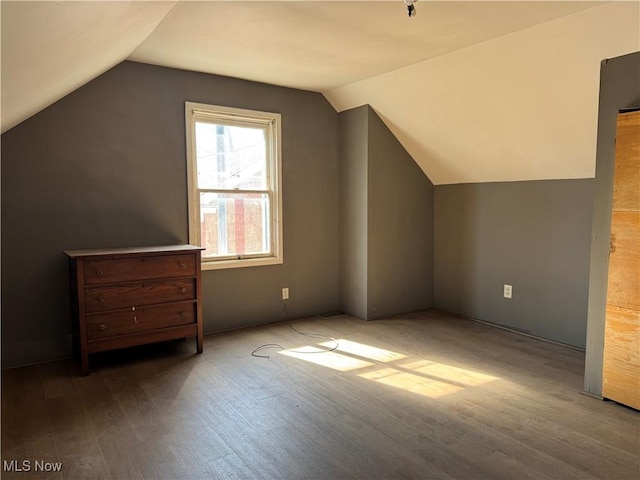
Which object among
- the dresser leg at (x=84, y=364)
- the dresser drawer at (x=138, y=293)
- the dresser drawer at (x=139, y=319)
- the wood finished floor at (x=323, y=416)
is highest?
the dresser drawer at (x=138, y=293)

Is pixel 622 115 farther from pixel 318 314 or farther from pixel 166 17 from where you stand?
pixel 318 314

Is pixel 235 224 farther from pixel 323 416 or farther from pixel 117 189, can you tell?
pixel 323 416

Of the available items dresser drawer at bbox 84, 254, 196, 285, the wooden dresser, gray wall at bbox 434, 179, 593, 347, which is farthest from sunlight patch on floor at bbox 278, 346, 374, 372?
gray wall at bbox 434, 179, 593, 347

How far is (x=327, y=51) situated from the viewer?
310cm

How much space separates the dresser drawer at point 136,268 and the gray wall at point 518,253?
2.64 metres

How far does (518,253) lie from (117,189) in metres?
3.42

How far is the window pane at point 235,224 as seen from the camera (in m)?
3.82

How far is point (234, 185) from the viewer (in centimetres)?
393

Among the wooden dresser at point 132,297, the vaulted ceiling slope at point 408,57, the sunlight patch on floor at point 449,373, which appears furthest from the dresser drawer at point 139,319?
the sunlight patch on floor at point 449,373

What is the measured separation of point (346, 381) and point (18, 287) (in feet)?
7.78

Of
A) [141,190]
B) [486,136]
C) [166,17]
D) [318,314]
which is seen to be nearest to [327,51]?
[166,17]

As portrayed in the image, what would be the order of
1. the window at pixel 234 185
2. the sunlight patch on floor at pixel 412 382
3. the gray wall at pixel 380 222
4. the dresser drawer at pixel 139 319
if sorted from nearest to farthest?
the sunlight patch on floor at pixel 412 382
the dresser drawer at pixel 139 319
the window at pixel 234 185
the gray wall at pixel 380 222

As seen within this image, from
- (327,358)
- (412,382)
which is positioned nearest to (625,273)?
(412,382)

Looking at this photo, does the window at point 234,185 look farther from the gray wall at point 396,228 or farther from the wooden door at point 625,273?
the wooden door at point 625,273
